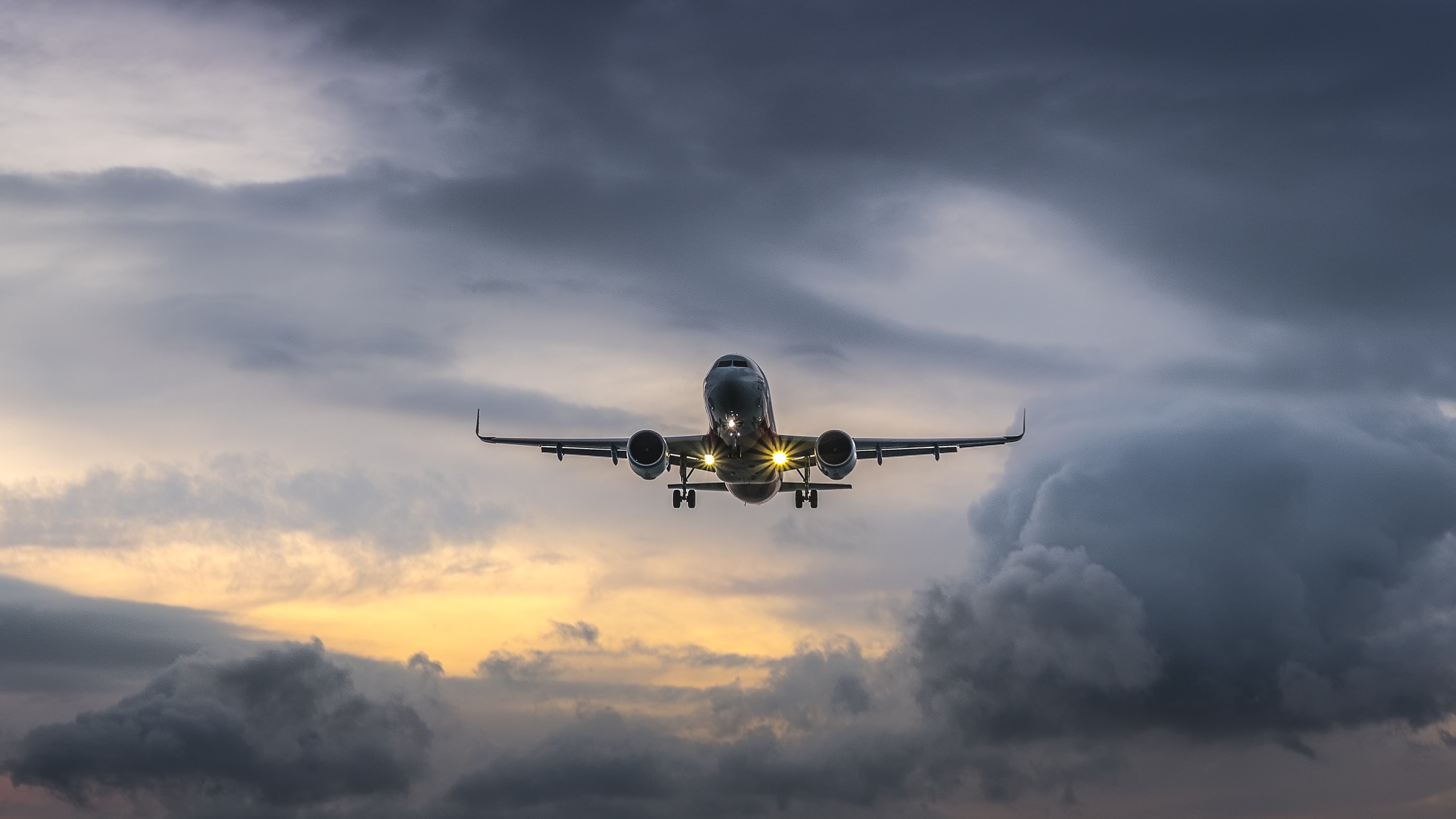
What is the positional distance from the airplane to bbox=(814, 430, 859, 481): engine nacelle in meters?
0.04

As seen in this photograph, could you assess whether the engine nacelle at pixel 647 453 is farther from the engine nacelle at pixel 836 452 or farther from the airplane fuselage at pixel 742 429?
the engine nacelle at pixel 836 452

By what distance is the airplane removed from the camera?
79562 millimetres

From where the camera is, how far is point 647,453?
80312mm

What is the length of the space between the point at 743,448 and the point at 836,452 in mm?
5192

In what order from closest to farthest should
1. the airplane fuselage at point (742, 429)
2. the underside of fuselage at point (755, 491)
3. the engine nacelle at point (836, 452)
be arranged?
the airplane fuselage at point (742, 429) < the engine nacelle at point (836, 452) < the underside of fuselage at point (755, 491)

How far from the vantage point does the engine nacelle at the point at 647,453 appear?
80.0 m

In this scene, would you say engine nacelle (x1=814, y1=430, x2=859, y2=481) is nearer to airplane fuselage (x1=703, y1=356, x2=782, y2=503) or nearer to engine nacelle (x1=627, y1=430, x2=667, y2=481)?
airplane fuselage (x1=703, y1=356, x2=782, y2=503)

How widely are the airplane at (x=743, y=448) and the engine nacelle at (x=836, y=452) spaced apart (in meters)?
0.04

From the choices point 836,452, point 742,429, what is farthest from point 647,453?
point 836,452

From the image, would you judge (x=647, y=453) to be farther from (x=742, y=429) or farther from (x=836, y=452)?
(x=836, y=452)

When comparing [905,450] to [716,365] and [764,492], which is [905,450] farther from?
[716,365]

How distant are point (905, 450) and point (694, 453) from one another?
13647mm

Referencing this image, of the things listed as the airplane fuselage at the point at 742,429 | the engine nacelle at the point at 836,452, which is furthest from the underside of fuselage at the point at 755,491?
the engine nacelle at the point at 836,452

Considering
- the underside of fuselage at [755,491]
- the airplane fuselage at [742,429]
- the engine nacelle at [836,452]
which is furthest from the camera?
the underside of fuselage at [755,491]
